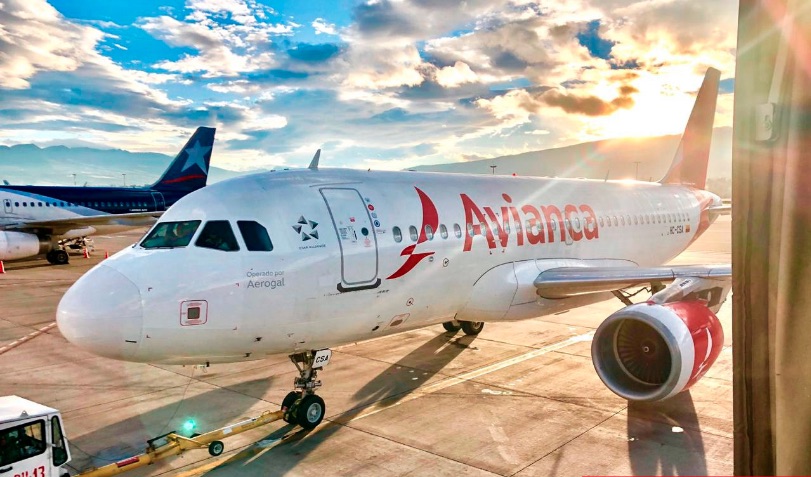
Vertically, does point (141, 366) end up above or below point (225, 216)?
below

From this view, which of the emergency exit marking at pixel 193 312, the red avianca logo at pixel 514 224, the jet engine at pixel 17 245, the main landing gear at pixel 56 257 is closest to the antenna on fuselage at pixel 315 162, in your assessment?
the red avianca logo at pixel 514 224

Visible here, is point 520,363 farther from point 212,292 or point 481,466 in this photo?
point 212,292

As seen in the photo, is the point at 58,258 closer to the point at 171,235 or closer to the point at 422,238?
the point at 171,235

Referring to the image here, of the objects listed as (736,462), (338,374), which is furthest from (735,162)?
(338,374)

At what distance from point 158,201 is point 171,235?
3496 cm

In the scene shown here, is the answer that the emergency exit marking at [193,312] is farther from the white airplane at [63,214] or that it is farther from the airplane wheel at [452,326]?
the white airplane at [63,214]

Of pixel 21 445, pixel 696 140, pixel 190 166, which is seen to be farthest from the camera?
pixel 190 166

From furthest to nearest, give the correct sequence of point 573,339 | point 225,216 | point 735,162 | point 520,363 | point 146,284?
point 573,339 < point 520,363 < point 225,216 < point 146,284 < point 735,162

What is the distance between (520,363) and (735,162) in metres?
10.7

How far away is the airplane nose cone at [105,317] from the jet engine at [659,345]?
667 cm

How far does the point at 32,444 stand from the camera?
6.82 meters

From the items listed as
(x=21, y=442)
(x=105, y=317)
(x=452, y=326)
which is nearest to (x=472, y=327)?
(x=452, y=326)

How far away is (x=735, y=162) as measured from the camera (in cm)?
244

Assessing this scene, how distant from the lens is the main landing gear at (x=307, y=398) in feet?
29.3
